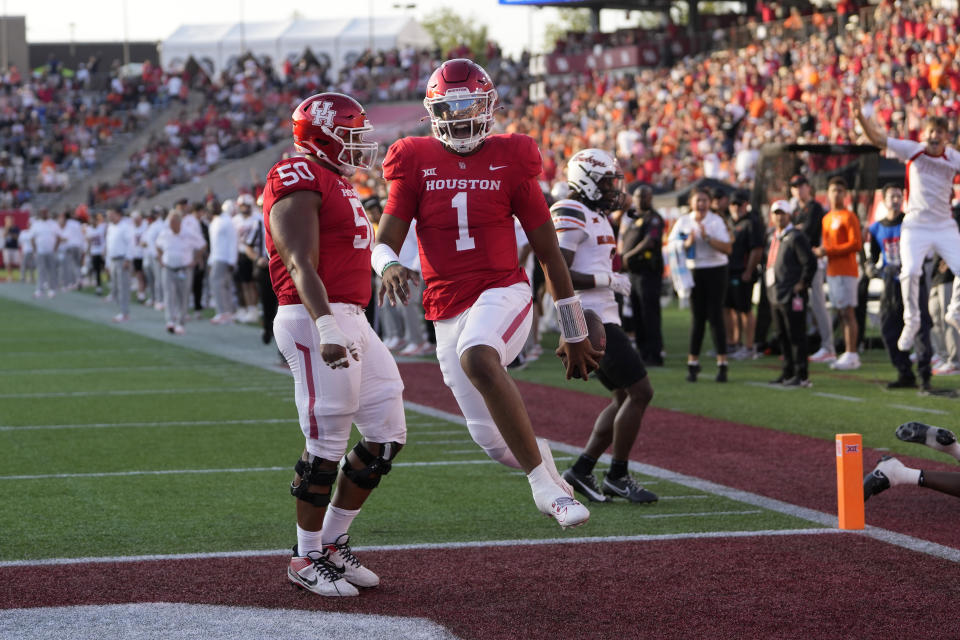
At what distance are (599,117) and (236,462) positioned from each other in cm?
2803

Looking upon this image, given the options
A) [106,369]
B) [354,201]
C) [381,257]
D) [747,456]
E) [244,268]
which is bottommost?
[106,369]

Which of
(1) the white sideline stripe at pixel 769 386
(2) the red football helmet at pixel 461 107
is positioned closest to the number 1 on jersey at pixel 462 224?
(2) the red football helmet at pixel 461 107

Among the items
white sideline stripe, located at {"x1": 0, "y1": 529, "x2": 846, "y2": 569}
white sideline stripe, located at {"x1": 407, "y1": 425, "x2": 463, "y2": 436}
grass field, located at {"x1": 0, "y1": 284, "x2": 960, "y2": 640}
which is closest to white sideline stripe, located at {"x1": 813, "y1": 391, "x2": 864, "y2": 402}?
grass field, located at {"x1": 0, "y1": 284, "x2": 960, "y2": 640}

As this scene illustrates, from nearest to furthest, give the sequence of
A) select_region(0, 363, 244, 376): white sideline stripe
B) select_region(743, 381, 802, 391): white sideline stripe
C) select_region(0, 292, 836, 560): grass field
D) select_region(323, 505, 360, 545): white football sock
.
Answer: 1. select_region(323, 505, 360, 545): white football sock
2. select_region(0, 292, 836, 560): grass field
3. select_region(743, 381, 802, 391): white sideline stripe
4. select_region(0, 363, 244, 376): white sideline stripe

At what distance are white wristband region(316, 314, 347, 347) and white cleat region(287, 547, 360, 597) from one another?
912 mm

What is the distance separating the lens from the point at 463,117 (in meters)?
5.54

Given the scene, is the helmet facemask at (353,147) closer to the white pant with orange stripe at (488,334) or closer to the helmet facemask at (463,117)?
the helmet facemask at (463,117)

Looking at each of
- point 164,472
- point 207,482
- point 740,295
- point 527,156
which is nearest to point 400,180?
point 527,156

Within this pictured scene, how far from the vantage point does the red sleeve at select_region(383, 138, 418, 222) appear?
566 cm

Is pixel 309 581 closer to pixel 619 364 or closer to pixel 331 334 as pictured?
pixel 331 334

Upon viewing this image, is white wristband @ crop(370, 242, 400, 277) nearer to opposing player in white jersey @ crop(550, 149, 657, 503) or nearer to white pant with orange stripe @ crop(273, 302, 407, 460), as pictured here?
white pant with orange stripe @ crop(273, 302, 407, 460)

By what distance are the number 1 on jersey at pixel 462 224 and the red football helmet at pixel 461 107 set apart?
203 millimetres

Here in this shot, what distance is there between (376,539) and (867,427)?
4940 millimetres

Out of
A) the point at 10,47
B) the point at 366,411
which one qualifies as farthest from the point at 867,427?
the point at 10,47
